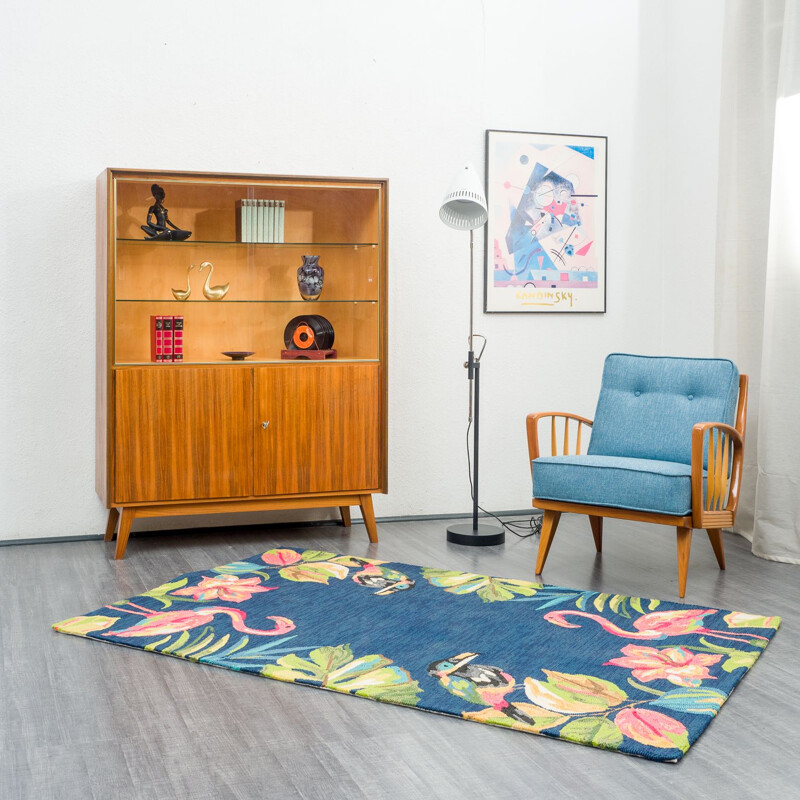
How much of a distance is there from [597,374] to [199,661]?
3.02 metres

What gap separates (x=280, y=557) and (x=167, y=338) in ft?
3.48

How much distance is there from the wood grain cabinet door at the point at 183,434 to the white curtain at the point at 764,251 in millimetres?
2185

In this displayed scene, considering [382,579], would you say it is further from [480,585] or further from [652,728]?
[652,728]

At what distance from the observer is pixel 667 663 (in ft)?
8.42

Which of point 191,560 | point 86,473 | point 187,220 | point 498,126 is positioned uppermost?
point 498,126

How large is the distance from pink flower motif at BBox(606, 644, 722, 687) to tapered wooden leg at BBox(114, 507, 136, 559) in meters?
2.11

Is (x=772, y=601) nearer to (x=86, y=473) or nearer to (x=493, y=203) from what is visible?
(x=493, y=203)

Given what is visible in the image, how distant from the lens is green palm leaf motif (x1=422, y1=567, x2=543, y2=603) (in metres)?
→ 3.26

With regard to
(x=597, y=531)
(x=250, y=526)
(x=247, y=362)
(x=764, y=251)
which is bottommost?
(x=250, y=526)

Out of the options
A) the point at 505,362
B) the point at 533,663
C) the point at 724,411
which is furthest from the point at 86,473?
the point at 724,411

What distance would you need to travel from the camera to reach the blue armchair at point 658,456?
3.29 meters

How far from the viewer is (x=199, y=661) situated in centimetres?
258

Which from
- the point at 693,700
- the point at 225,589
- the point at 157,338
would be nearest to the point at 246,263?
the point at 157,338

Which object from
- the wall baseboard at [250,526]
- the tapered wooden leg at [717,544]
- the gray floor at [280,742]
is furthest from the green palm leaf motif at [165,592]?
the tapered wooden leg at [717,544]
